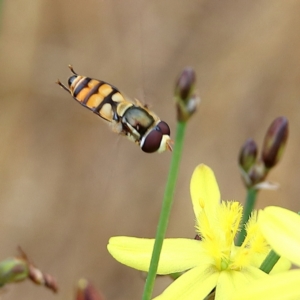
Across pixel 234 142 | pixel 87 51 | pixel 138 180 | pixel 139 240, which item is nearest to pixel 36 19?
pixel 87 51

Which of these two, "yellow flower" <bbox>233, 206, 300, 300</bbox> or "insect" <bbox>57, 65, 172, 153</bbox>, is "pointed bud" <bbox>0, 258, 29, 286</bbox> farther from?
"insect" <bbox>57, 65, 172, 153</bbox>

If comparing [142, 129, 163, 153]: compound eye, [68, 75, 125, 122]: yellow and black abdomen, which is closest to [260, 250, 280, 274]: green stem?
[142, 129, 163, 153]: compound eye

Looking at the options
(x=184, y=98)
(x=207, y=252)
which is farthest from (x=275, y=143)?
(x=207, y=252)

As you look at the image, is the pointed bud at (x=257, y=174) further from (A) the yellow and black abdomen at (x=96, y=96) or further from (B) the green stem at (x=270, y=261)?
(A) the yellow and black abdomen at (x=96, y=96)

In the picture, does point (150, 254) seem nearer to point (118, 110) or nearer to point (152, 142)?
point (152, 142)

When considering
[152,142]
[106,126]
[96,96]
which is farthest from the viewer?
[106,126]
